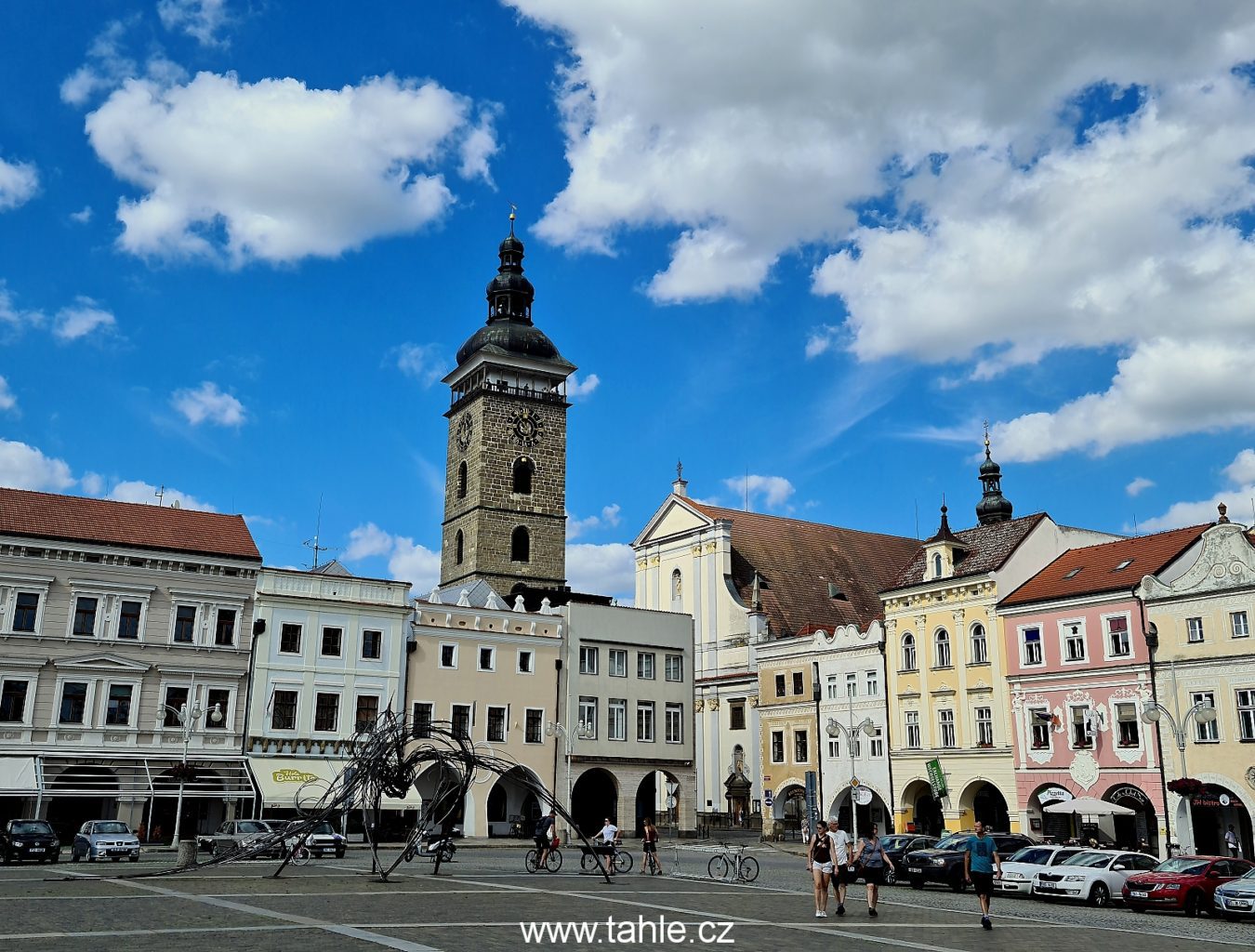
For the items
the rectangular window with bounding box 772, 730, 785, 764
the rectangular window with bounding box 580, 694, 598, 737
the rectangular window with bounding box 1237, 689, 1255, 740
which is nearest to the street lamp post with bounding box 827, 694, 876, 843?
the rectangular window with bounding box 772, 730, 785, 764

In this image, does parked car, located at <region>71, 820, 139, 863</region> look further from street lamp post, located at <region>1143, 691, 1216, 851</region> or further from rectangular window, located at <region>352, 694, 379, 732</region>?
street lamp post, located at <region>1143, 691, 1216, 851</region>

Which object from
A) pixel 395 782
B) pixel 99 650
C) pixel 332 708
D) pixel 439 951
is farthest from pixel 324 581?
pixel 439 951

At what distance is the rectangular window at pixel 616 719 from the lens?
59.2 meters

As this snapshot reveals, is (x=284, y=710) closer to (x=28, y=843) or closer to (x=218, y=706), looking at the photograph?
(x=218, y=706)

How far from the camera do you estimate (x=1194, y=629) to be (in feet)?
150

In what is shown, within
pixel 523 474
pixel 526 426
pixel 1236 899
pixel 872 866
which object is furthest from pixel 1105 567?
pixel 526 426

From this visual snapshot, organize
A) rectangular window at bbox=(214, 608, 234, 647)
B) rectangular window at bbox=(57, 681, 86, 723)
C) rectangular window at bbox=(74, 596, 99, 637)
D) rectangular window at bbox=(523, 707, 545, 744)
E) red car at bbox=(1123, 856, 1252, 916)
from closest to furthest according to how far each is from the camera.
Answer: red car at bbox=(1123, 856, 1252, 916) → rectangular window at bbox=(57, 681, 86, 723) → rectangular window at bbox=(74, 596, 99, 637) → rectangular window at bbox=(214, 608, 234, 647) → rectangular window at bbox=(523, 707, 545, 744)

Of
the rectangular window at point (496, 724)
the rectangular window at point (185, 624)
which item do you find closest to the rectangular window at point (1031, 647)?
the rectangular window at point (496, 724)

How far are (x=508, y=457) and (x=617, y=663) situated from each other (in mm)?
30861

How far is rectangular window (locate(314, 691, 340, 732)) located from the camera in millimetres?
51594

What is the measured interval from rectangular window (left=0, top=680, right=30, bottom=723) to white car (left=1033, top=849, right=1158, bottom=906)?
3593cm

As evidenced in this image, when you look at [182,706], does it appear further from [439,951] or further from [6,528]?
[439,951]

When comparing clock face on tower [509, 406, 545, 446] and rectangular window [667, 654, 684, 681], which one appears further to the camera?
clock face on tower [509, 406, 545, 446]

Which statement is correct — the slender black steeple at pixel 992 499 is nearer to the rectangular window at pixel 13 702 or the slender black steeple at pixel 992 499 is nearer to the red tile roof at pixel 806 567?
the red tile roof at pixel 806 567
